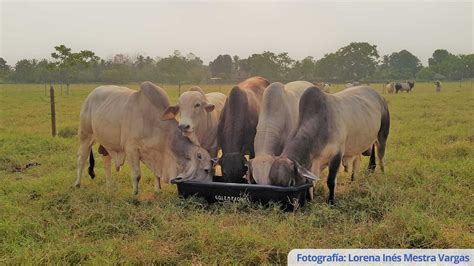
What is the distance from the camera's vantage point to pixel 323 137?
543cm

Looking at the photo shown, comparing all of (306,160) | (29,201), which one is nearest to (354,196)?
(306,160)

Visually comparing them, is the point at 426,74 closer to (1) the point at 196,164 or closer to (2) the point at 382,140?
(2) the point at 382,140

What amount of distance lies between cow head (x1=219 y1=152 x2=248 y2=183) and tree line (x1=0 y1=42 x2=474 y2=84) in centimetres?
2307

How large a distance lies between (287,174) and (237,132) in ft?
3.48

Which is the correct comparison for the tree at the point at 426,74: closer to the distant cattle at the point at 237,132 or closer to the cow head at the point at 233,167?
the distant cattle at the point at 237,132

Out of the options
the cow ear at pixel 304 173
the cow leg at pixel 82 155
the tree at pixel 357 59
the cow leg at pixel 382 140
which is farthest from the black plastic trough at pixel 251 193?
the tree at pixel 357 59

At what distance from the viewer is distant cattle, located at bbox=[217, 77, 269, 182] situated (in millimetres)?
5518

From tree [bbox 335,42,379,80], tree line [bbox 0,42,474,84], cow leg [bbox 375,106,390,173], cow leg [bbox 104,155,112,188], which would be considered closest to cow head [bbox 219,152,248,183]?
cow leg [bbox 104,155,112,188]

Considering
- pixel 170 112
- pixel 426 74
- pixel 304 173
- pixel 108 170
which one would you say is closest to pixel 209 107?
pixel 170 112

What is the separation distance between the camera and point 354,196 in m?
5.42

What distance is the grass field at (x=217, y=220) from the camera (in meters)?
3.75

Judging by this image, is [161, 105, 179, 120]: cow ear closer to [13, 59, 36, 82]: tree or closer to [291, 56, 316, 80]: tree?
[291, 56, 316, 80]: tree

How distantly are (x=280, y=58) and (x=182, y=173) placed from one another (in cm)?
4634

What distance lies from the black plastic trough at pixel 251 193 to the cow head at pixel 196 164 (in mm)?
347
